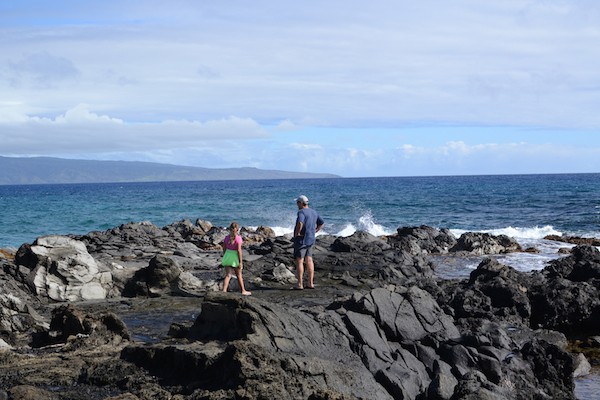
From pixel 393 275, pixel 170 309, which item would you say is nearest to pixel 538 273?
pixel 393 275

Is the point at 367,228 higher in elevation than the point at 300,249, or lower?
lower

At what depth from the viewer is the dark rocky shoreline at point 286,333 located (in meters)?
9.41

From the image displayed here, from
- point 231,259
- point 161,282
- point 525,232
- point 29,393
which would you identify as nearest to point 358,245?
point 231,259

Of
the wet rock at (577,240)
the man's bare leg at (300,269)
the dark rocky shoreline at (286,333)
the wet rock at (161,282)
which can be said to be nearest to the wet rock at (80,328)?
the dark rocky shoreline at (286,333)

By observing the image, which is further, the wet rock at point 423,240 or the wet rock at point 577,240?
the wet rock at point 577,240

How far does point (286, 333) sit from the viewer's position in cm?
1061

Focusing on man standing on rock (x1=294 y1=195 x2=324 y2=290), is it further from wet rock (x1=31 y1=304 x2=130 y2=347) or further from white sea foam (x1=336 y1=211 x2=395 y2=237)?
white sea foam (x1=336 y1=211 x2=395 y2=237)

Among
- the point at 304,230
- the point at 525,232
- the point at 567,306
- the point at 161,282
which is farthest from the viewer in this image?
the point at 525,232

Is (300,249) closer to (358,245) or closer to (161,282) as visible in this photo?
(161,282)

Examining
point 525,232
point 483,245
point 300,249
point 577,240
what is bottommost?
point 525,232

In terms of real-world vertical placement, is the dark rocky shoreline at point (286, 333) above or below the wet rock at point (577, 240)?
above

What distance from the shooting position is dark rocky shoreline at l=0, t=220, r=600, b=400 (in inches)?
370

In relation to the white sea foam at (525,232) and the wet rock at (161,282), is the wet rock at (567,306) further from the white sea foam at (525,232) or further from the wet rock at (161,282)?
the white sea foam at (525,232)

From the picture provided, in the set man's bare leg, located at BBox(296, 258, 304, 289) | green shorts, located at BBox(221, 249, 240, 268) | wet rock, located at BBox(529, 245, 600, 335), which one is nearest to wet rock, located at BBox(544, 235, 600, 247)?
wet rock, located at BBox(529, 245, 600, 335)
